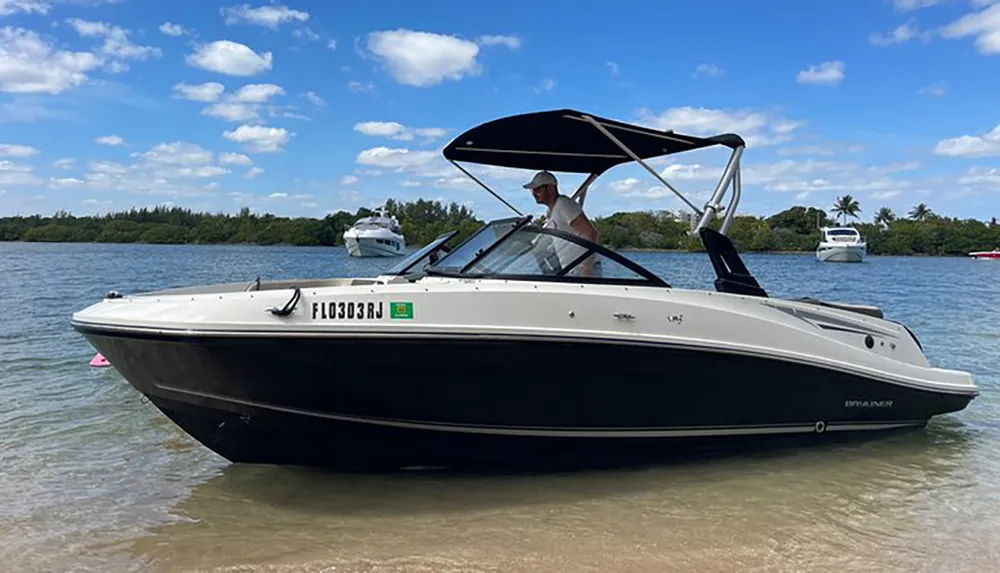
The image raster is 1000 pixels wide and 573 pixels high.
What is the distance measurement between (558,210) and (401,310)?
1793 mm

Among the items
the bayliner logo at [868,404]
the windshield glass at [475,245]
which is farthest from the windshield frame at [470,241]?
the bayliner logo at [868,404]

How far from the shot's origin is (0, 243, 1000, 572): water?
145 inches

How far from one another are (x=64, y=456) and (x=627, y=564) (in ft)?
14.1

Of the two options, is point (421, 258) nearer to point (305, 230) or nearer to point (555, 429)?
point (555, 429)

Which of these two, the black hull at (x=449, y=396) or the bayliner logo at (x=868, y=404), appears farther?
the bayliner logo at (x=868, y=404)

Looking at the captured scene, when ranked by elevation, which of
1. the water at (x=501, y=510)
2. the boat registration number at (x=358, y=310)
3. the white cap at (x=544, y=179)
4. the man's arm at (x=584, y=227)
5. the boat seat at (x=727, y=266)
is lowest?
the water at (x=501, y=510)

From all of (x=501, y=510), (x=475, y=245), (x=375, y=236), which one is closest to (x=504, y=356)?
(x=501, y=510)

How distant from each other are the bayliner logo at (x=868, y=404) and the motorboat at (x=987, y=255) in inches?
3232

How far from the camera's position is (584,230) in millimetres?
5340

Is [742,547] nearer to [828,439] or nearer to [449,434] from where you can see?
[449,434]

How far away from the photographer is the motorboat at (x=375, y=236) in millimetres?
56469

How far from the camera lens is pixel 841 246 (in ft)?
185

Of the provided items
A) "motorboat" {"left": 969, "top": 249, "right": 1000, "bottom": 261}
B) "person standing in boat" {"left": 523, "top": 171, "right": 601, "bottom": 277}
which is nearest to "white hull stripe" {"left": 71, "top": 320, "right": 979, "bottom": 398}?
"person standing in boat" {"left": 523, "top": 171, "right": 601, "bottom": 277}

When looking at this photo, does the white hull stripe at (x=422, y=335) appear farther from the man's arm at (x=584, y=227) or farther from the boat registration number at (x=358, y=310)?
the man's arm at (x=584, y=227)
